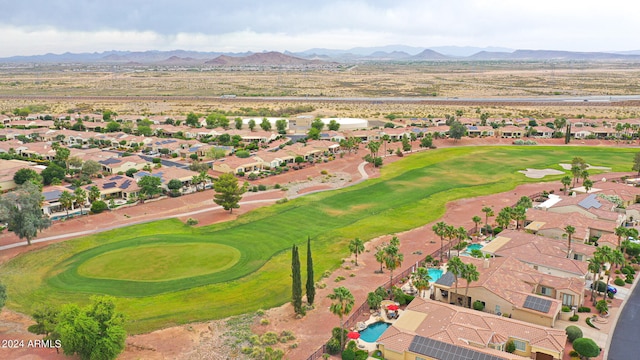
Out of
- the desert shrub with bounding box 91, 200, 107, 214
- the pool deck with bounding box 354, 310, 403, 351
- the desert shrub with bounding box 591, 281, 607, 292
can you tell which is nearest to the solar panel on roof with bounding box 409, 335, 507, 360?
the pool deck with bounding box 354, 310, 403, 351

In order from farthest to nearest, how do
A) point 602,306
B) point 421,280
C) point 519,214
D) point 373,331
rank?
point 519,214 → point 421,280 → point 602,306 → point 373,331

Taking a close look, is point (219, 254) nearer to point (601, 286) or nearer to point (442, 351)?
point (442, 351)

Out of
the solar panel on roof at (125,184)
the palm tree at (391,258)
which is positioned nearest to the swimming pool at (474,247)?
the palm tree at (391,258)

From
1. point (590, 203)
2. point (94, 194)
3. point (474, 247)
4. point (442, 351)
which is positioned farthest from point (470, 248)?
point (94, 194)

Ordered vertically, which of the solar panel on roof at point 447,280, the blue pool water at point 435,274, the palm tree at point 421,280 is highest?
the palm tree at point 421,280

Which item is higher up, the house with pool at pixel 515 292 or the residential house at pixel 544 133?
the residential house at pixel 544 133

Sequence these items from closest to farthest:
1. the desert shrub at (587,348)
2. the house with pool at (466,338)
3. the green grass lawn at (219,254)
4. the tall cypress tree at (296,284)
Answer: the house with pool at (466,338) → the desert shrub at (587,348) → the tall cypress tree at (296,284) → the green grass lawn at (219,254)

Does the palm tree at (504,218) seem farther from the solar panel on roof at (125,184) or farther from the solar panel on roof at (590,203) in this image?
the solar panel on roof at (125,184)
